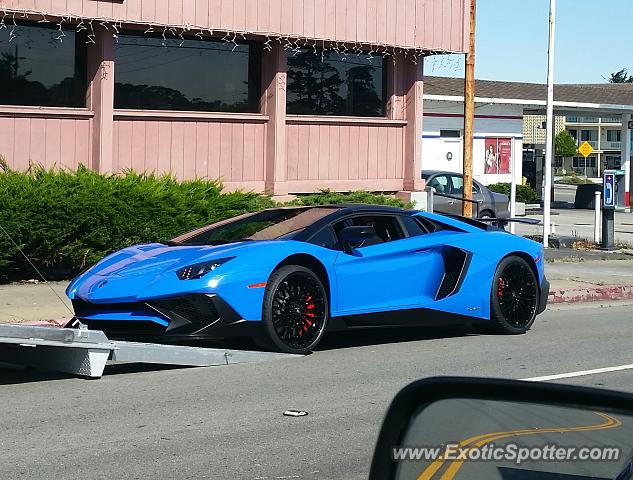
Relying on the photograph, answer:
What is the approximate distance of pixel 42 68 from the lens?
15.2 m

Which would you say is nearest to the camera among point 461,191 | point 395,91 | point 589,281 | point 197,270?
point 197,270

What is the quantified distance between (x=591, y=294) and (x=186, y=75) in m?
6.96

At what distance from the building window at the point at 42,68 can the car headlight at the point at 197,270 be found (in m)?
7.31

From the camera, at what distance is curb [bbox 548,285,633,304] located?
14523mm

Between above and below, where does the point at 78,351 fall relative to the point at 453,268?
below

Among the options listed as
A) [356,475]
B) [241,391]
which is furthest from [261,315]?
[356,475]

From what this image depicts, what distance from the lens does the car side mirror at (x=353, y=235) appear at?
9.76m

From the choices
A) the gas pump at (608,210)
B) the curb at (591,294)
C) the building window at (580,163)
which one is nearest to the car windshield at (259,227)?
the curb at (591,294)

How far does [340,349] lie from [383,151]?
9183 millimetres

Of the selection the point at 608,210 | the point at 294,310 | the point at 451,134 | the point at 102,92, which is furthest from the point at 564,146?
the point at 294,310

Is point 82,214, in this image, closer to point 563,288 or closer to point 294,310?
point 294,310

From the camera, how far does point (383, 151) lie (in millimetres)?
18859

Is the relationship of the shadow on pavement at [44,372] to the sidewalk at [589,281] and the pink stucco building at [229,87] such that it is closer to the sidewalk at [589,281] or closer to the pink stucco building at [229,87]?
the pink stucco building at [229,87]

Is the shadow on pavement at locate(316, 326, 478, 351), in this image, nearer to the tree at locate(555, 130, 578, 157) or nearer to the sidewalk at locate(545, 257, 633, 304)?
the sidewalk at locate(545, 257, 633, 304)
